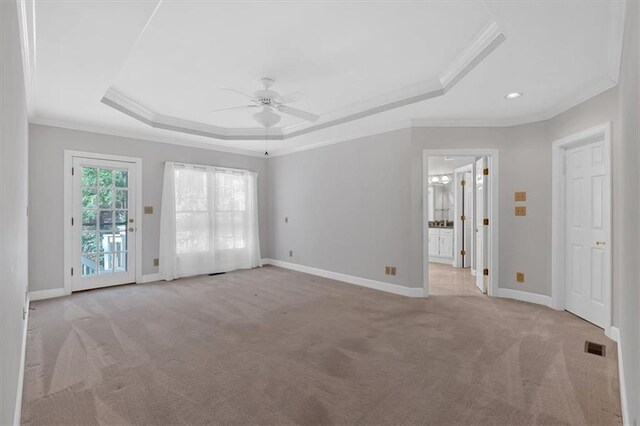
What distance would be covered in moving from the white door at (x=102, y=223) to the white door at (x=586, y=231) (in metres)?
6.44

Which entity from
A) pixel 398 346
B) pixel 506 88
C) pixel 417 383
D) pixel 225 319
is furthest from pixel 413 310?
pixel 506 88

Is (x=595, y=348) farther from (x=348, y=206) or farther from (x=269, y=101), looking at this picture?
(x=269, y=101)

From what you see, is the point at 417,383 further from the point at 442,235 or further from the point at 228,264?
the point at 442,235

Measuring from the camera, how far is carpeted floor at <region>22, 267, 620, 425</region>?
2.06 meters

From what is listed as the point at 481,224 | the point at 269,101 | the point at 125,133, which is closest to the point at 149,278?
the point at 125,133

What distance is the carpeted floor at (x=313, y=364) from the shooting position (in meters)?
2.06

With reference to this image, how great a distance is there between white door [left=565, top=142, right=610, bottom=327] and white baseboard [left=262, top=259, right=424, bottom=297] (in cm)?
184

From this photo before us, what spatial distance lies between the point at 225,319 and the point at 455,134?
3998 millimetres

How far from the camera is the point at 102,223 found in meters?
5.14

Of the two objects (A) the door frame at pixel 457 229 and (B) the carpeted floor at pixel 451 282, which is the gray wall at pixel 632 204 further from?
(A) the door frame at pixel 457 229

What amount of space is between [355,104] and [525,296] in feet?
11.6

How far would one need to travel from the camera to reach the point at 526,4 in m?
2.06

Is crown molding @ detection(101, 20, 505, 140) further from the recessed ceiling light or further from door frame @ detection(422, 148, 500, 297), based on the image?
door frame @ detection(422, 148, 500, 297)

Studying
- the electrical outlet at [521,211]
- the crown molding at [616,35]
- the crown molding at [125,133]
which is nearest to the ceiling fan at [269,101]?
the crown molding at [616,35]
